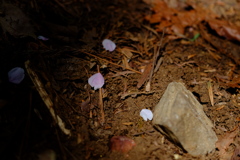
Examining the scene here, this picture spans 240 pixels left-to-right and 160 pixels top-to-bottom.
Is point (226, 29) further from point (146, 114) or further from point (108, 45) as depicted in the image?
point (146, 114)

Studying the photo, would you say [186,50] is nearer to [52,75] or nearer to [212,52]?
[212,52]

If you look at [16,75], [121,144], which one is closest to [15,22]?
[16,75]

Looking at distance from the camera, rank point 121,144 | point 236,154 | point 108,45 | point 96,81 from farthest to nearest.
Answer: point 108,45
point 96,81
point 236,154
point 121,144

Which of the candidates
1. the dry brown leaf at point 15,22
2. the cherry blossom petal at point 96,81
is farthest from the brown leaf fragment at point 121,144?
the dry brown leaf at point 15,22

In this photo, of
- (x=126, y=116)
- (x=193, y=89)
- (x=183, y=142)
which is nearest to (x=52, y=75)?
(x=126, y=116)

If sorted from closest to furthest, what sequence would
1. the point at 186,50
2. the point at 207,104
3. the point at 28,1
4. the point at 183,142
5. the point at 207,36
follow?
the point at 183,142, the point at 207,104, the point at 28,1, the point at 186,50, the point at 207,36

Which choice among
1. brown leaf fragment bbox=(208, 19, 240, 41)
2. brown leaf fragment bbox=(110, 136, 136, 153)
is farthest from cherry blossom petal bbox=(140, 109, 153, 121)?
brown leaf fragment bbox=(208, 19, 240, 41)

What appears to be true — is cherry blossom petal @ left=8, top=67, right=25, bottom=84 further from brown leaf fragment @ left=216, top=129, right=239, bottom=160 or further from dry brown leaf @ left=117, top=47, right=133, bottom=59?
brown leaf fragment @ left=216, top=129, right=239, bottom=160

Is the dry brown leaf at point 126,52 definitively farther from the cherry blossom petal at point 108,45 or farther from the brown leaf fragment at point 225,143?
the brown leaf fragment at point 225,143
